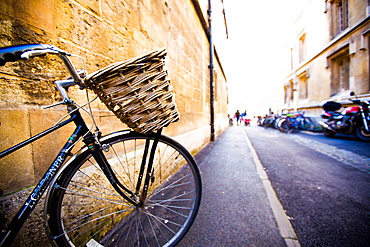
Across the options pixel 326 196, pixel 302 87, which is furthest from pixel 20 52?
pixel 302 87

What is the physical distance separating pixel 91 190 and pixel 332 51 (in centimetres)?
1533

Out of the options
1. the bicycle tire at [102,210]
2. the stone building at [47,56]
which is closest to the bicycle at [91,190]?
the bicycle tire at [102,210]

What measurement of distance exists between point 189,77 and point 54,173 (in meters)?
3.46

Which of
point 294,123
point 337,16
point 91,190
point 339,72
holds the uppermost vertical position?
point 337,16

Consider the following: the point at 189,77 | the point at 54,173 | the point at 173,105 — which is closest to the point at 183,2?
the point at 189,77

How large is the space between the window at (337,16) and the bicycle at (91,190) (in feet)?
52.1

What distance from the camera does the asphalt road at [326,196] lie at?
1.38 metres

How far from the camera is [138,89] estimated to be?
33.7 inches

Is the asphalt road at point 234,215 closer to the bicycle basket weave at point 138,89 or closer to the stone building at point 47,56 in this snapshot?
the bicycle basket weave at point 138,89

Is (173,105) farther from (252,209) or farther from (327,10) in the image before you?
Answer: (327,10)

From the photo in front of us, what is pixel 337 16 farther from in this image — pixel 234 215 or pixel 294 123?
pixel 234 215

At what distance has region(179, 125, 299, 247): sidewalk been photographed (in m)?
1.34

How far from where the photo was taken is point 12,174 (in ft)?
3.19

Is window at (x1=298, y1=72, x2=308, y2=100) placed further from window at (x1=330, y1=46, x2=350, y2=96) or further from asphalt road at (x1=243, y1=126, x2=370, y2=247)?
asphalt road at (x1=243, y1=126, x2=370, y2=247)
